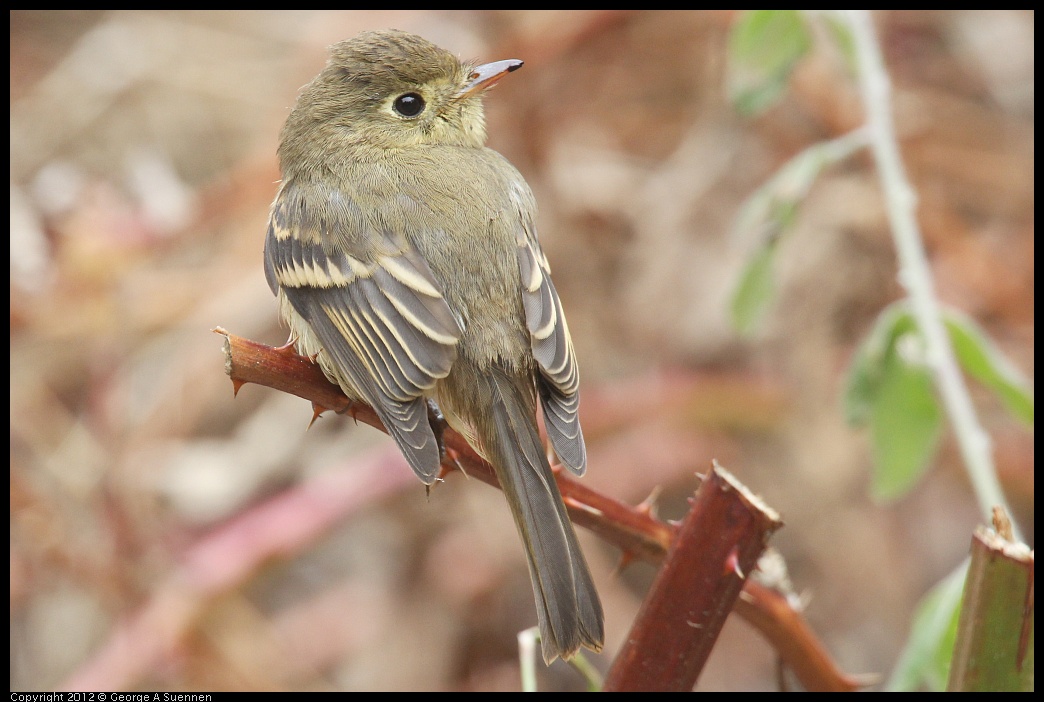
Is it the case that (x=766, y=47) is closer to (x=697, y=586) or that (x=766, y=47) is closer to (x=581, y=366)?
(x=697, y=586)

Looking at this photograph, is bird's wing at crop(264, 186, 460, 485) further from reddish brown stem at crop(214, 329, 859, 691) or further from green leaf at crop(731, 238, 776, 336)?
green leaf at crop(731, 238, 776, 336)

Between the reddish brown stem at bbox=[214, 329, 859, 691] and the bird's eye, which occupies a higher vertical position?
the bird's eye

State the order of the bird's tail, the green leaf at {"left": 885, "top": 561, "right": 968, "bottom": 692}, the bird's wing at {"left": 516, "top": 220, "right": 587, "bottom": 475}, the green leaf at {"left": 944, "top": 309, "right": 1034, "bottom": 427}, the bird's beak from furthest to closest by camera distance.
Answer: the bird's beak → the green leaf at {"left": 944, "top": 309, "right": 1034, "bottom": 427} → the bird's wing at {"left": 516, "top": 220, "right": 587, "bottom": 475} → the green leaf at {"left": 885, "top": 561, "right": 968, "bottom": 692} → the bird's tail

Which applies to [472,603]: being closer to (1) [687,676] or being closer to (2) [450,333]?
(2) [450,333]

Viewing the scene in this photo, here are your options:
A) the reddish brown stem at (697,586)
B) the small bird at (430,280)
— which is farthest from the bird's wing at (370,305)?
the reddish brown stem at (697,586)

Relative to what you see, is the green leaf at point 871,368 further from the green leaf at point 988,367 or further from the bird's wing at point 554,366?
the bird's wing at point 554,366

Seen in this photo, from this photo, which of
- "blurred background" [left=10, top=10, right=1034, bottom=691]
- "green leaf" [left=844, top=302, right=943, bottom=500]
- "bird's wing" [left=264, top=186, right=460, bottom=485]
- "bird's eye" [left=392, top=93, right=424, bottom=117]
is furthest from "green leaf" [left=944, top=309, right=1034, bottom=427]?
"blurred background" [left=10, top=10, right=1034, bottom=691]

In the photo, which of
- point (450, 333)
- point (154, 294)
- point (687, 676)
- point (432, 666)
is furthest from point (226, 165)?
point (687, 676)
